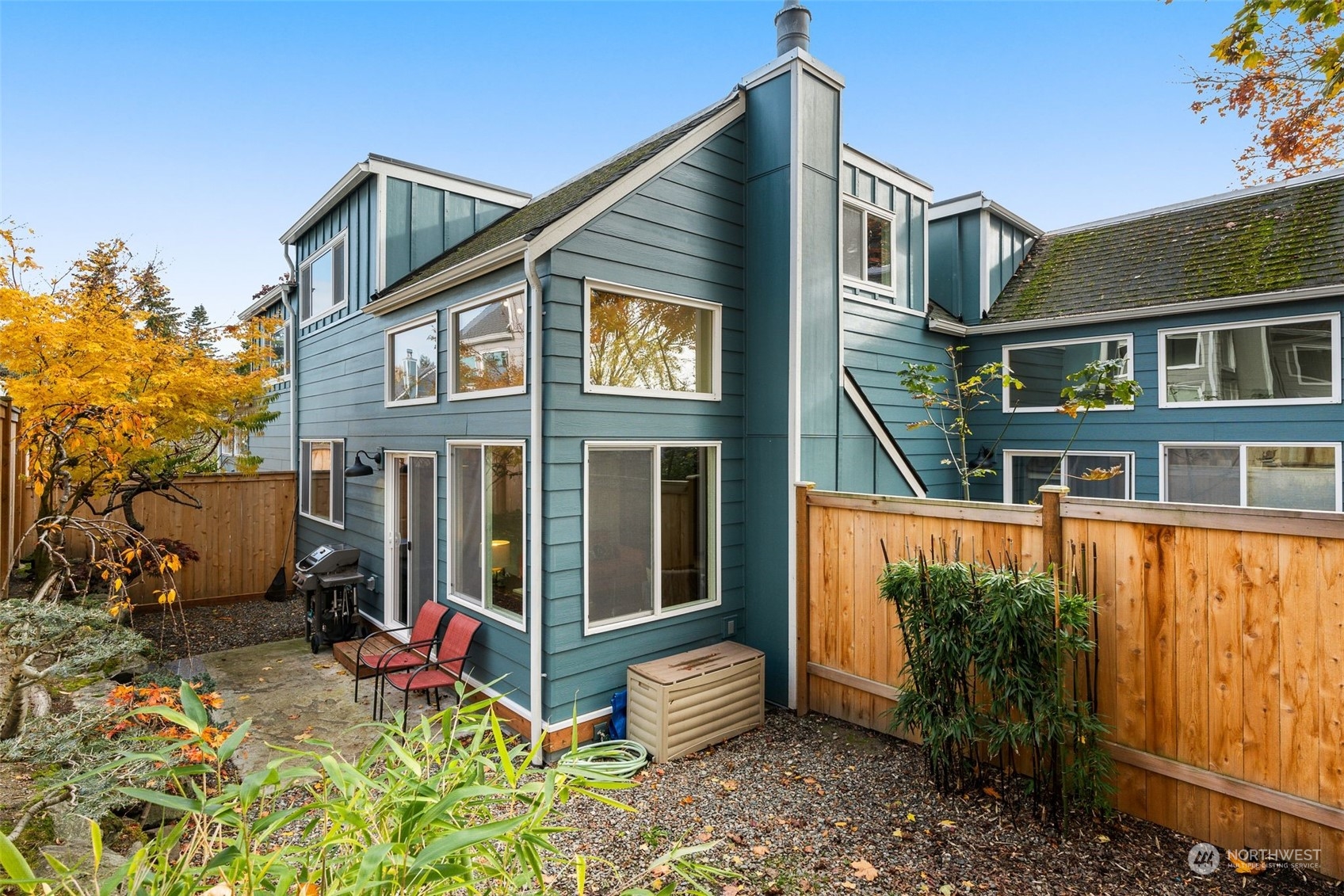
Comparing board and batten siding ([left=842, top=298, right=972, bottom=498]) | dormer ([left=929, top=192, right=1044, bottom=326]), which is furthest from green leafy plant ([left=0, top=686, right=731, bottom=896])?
dormer ([left=929, top=192, right=1044, bottom=326])

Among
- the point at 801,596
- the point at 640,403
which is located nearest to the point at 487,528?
the point at 640,403

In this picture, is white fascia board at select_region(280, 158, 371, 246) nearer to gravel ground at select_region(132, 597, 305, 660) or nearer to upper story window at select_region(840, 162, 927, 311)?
gravel ground at select_region(132, 597, 305, 660)

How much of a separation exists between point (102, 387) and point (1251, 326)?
11.4m

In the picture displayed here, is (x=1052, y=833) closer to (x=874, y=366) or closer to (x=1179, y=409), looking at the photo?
(x=874, y=366)

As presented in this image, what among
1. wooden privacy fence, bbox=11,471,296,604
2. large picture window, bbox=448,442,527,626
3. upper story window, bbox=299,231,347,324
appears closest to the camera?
large picture window, bbox=448,442,527,626

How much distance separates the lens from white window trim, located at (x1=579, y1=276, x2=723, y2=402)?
491 centimetres

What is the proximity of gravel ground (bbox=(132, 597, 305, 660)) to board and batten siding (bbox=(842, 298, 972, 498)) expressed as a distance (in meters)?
7.61

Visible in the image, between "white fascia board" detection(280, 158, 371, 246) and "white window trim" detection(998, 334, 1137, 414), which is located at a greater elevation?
"white fascia board" detection(280, 158, 371, 246)

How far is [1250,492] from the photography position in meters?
7.13

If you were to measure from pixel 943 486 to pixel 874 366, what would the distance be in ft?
7.26

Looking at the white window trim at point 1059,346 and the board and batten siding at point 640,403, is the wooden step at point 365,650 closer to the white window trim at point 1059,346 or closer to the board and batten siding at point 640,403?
the board and batten siding at point 640,403

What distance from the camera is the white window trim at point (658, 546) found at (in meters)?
4.90

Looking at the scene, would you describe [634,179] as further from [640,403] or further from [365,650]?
[365,650]

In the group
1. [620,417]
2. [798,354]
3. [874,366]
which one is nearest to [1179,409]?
[874,366]
